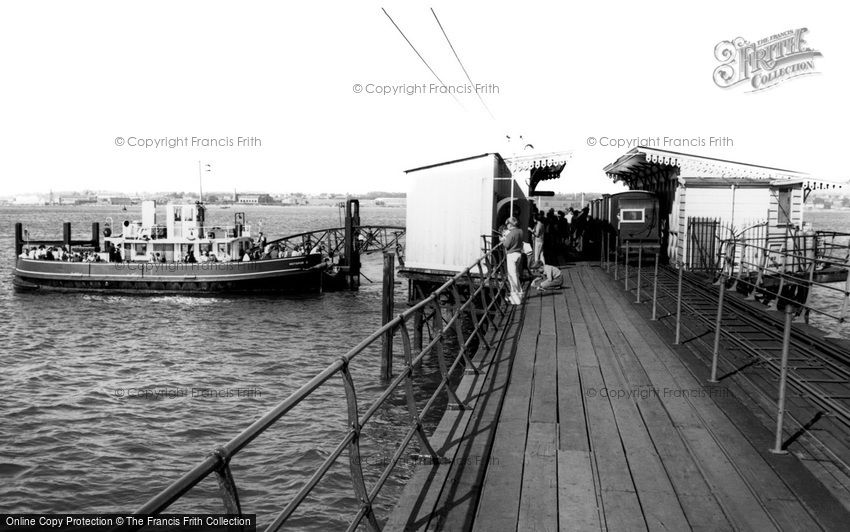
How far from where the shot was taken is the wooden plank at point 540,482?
4.73 metres

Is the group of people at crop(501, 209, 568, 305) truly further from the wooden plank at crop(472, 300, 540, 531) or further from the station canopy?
the wooden plank at crop(472, 300, 540, 531)

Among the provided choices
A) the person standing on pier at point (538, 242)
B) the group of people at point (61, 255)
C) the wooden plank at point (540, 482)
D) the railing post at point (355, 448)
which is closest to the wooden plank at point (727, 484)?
the wooden plank at point (540, 482)

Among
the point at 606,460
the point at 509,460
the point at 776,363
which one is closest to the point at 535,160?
the point at 776,363

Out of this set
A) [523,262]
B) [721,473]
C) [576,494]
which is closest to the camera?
[576,494]

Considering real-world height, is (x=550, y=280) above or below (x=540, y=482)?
above

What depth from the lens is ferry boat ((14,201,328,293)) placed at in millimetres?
39812

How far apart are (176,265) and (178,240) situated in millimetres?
1822

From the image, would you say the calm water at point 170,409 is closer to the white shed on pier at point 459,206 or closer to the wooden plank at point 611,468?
the white shed on pier at point 459,206

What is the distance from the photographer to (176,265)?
40125 mm

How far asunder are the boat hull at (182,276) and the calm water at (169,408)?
5.80 meters

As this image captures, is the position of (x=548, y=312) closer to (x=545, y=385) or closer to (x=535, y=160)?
(x=545, y=385)

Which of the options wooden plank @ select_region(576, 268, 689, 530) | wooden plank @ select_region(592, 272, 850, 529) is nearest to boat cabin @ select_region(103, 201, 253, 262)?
wooden plank @ select_region(576, 268, 689, 530)

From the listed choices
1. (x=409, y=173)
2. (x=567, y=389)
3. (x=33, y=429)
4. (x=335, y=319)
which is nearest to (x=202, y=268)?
(x=335, y=319)

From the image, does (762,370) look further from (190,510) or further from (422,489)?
(190,510)
